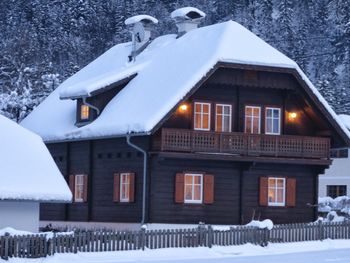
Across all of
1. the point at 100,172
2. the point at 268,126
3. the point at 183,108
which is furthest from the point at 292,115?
the point at 100,172

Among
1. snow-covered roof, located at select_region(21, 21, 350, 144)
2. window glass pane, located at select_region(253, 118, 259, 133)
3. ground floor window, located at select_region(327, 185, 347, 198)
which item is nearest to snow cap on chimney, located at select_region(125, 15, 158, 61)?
snow-covered roof, located at select_region(21, 21, 350, 144)

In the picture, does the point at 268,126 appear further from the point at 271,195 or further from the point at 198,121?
the point at 198,121

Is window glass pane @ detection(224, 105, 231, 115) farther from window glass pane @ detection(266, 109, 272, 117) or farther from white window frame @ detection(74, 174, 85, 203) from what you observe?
white window frame @ detection(74, 174, 85, 203)

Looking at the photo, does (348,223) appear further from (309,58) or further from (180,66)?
(309,58)

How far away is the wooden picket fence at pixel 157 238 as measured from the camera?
29.2 meters

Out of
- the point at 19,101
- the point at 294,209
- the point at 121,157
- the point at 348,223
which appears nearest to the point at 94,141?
the point at 121,157

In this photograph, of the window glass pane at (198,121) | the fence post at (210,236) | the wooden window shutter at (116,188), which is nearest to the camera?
the fence post at (210,236)

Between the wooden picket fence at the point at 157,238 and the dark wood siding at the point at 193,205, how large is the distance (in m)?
5.40

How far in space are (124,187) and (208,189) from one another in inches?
157

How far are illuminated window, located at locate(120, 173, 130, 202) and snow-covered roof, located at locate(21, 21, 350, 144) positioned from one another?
2.10 metres

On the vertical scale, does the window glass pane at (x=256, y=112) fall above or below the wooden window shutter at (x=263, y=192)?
above

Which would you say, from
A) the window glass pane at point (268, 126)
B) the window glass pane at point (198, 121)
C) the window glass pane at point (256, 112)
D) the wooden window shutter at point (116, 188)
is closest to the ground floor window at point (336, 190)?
the window glass pane at point (268, 126)

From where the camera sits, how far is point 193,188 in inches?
1570

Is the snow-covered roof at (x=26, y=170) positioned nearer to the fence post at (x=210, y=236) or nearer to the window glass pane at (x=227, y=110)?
the fence post at (x=210, y=236)
